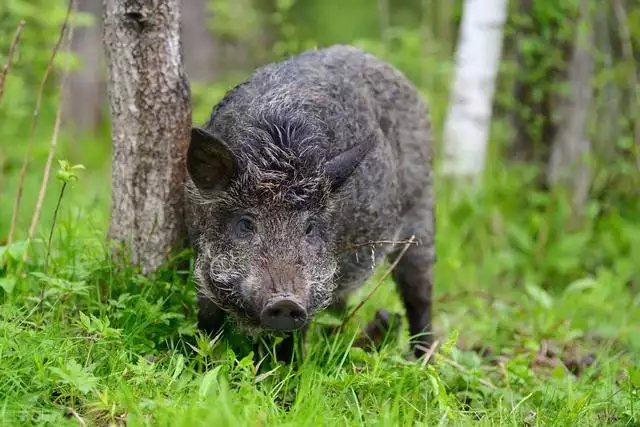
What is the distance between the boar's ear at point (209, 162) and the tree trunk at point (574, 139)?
432cm

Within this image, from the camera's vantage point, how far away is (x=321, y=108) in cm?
448

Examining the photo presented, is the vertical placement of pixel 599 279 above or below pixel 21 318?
below

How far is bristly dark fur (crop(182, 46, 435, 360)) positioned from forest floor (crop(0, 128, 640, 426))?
0.90ft

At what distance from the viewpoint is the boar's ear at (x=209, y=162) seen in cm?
380

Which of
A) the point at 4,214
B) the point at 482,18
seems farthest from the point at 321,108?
the point at 482,18

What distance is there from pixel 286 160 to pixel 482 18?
6.22 metres

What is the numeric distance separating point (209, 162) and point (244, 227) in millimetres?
337

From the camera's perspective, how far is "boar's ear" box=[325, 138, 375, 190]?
4.12 metres

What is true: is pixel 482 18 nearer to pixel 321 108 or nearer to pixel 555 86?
pixel 555 86

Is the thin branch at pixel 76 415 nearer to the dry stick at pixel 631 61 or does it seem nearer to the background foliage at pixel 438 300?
the background foliage at pixel 438 300

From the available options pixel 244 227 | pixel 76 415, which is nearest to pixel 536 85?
pixel 244 227

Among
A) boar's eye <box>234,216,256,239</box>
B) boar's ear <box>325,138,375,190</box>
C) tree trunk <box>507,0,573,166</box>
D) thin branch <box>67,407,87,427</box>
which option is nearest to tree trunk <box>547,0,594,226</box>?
tree trunk <box>507,0,573,166</box>

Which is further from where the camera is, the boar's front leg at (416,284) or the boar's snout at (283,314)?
the boar's front leg at (416,284)

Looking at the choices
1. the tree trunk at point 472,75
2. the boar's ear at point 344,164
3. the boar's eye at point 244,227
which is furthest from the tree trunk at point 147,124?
the tree trunk at point 472,75
